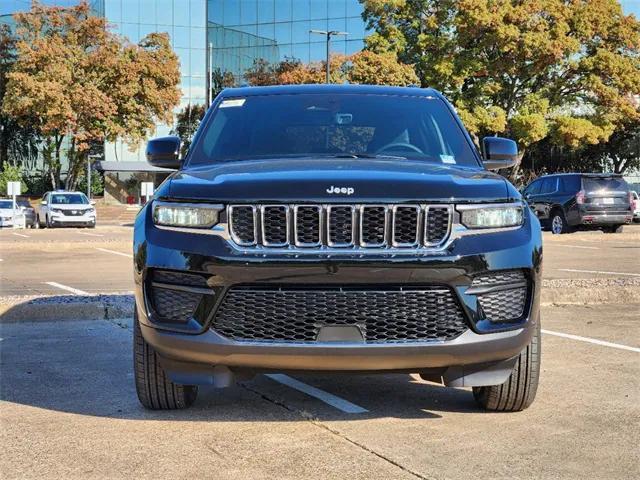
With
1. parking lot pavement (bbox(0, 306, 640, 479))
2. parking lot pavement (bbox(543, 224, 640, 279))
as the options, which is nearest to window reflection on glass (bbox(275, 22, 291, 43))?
→ parking lot pavement (bbox(543, 224, 640, 279))

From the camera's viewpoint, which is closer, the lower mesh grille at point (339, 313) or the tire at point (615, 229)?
the lower mesh grille at point (339, 313)

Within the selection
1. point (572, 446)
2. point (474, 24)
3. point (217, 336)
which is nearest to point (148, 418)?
point (217, 336)

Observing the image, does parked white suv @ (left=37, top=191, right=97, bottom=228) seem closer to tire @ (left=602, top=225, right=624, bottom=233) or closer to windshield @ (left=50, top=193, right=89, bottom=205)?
windshield @ (left=50, top=193, right=89, bottom=205)

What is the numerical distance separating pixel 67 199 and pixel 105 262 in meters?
20.0

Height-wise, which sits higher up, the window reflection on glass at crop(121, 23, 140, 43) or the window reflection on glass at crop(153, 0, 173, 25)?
the window reflection on glass at crop(153, 0, 173, 25)

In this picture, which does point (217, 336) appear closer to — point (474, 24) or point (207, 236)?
point (207, 236)

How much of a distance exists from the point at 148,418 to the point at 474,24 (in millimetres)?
36474

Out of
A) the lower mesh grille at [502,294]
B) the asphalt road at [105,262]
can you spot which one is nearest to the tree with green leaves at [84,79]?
the asphalt road at [105,262]

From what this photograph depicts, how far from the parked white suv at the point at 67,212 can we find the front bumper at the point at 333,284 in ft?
98.3

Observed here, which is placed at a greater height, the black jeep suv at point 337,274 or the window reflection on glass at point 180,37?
the window reflection on glass at point 180,37

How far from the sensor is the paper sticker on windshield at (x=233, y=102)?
18.2 ft

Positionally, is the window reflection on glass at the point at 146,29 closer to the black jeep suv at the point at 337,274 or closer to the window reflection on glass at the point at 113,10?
the window reflection on glass at the point at 113,10

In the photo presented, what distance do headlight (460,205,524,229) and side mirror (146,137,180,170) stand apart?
82.6 inches

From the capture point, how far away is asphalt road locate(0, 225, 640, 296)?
11430mm
